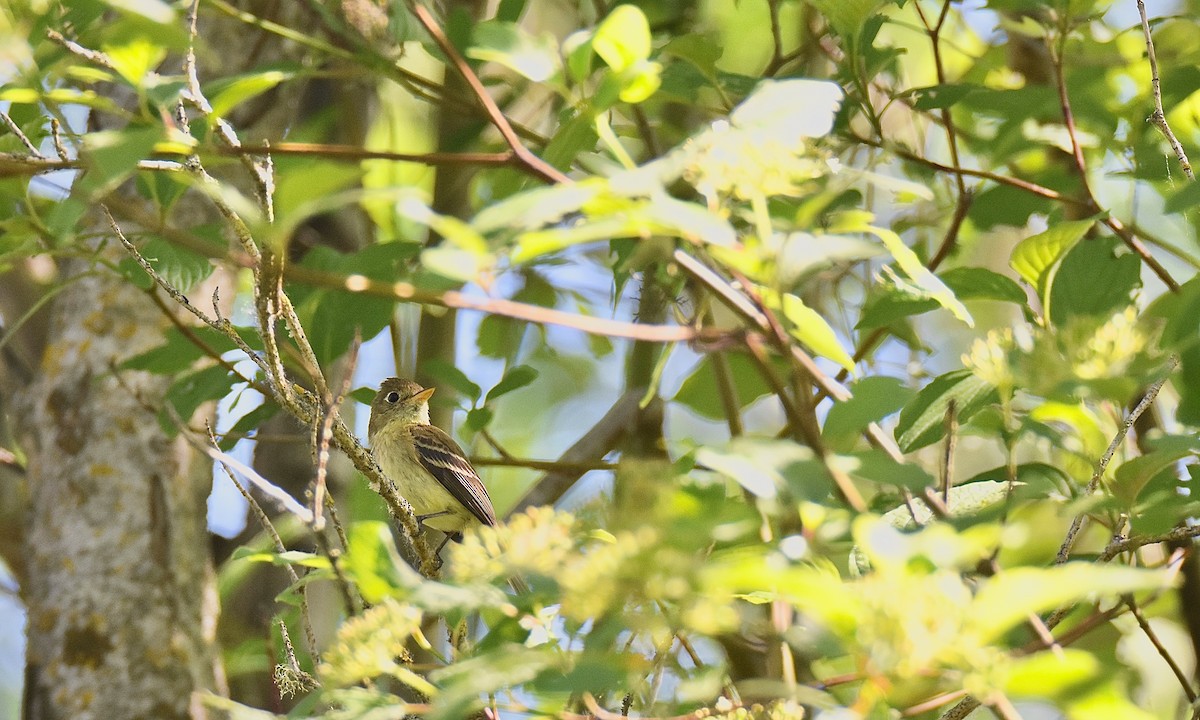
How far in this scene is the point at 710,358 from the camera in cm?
368

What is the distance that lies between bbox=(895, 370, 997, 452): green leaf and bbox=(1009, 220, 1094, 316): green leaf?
0.20m

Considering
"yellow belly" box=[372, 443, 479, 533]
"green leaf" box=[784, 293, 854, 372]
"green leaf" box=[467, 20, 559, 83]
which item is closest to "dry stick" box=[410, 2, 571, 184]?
"green leaf" box=[467, 20, 559, 83]

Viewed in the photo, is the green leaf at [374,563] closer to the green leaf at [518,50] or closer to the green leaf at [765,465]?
the green leaf at [765,465]

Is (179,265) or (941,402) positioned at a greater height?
(179,265)

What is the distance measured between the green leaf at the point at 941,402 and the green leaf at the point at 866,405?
1.61ft

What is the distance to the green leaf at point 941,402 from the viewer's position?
2230 mm

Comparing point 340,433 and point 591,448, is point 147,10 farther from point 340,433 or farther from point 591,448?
point 591,448

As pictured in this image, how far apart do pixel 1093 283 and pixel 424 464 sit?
3.58 m

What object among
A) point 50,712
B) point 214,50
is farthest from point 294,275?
point 214,50

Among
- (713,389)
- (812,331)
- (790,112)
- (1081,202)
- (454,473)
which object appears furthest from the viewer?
(454,473)

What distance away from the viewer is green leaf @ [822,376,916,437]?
1.66 metres

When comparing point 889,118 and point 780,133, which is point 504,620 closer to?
Answer: point 780,133

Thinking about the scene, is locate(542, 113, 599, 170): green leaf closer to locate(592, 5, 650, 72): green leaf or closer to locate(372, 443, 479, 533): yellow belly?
locate(592, 5, 650, 72): green leaf

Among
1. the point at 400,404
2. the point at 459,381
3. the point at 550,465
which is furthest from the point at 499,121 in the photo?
the point at 400,404
